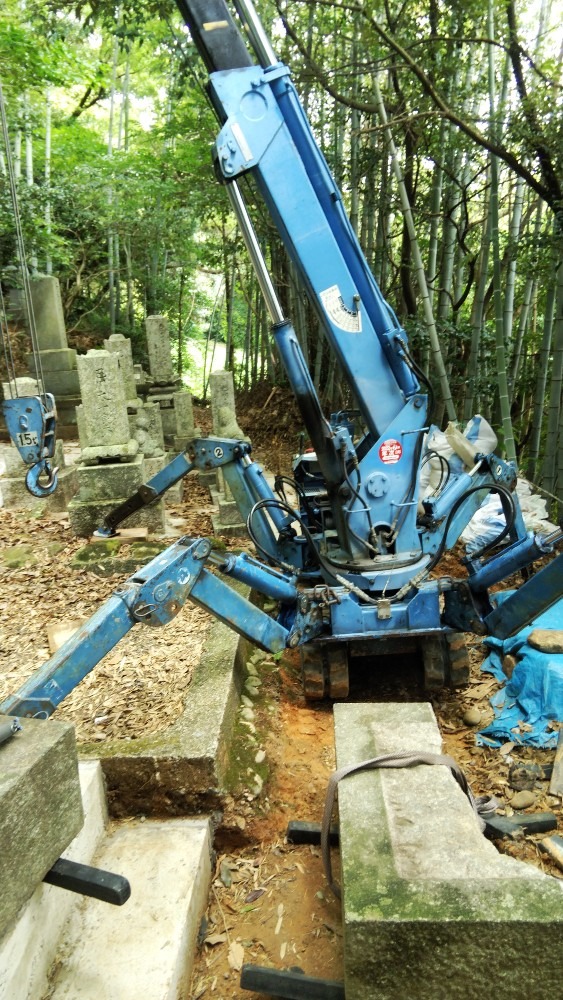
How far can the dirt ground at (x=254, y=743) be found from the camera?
8.50 feet

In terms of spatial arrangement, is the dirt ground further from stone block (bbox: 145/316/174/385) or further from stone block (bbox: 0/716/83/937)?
stone block (bbox: 145/316/174/385)

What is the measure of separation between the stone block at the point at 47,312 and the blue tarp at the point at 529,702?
448 inches

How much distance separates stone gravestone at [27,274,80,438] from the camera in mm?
12852

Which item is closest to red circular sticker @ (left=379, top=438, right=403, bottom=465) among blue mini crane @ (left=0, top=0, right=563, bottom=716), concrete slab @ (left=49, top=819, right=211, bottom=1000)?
blue mini crane @ (left=0, top=0, right=563, bottom=716)

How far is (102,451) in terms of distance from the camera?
5902 millimetres

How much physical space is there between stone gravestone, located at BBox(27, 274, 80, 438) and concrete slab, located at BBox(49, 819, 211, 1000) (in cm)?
1086

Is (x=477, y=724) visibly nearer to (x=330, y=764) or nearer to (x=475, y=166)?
(x=330, y=764)

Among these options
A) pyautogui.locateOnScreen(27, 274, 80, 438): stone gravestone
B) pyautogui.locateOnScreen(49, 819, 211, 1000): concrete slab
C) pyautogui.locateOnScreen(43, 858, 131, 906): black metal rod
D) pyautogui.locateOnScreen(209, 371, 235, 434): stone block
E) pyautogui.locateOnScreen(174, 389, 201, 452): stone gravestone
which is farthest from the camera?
pyautogui.locateOnScreen(27, 274, 80, 438): stone gravestone

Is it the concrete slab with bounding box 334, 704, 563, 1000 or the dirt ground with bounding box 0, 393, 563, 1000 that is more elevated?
the concrete slab with bounding box 334, 704, 563, 1000

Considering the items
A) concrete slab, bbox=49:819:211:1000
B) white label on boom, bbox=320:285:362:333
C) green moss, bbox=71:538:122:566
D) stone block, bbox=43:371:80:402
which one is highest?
white label on boom, bbox=320:285:362:333

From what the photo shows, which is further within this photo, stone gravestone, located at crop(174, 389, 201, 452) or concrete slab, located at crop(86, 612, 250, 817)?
stone gravestone, located at crop(174, 389, 201, 452)

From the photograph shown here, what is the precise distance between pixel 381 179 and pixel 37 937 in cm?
870

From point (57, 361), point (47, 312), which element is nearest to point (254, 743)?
point (57, 361)

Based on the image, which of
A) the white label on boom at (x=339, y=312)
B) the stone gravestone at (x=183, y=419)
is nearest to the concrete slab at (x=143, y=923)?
the white label on boom at (x=339, y=312)
